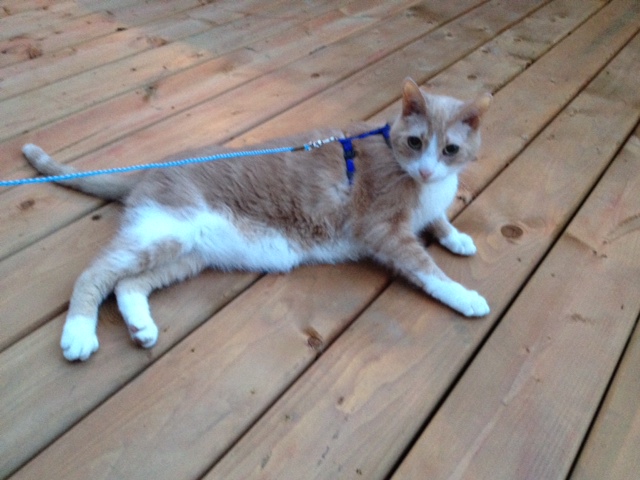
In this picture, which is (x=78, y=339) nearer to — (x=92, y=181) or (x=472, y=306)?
(x=92, y=181)

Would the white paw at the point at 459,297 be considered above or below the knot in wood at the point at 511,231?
above

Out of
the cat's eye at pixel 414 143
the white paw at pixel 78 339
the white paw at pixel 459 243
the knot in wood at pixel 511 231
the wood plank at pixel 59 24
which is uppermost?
the wood plank at pixel 59 24

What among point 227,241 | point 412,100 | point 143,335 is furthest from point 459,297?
point 143,335

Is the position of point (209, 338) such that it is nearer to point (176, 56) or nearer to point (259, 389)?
point (259, 389)

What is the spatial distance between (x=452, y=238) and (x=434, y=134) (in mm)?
347

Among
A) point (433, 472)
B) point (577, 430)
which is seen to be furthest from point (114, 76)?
point (577, 430)

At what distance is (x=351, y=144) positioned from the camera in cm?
158

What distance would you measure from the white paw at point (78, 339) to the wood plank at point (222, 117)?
0.45m

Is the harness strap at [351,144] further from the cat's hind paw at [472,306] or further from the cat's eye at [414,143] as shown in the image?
the cat's hind paw at [472,306]

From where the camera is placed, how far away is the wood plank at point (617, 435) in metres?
1.04

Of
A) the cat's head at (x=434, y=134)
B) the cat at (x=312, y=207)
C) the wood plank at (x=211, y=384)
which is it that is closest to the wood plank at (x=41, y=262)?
the cat at (x=312, y=207)

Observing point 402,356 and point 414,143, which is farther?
point 414,143

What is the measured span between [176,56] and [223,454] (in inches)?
82.9

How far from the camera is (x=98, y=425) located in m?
1.08
